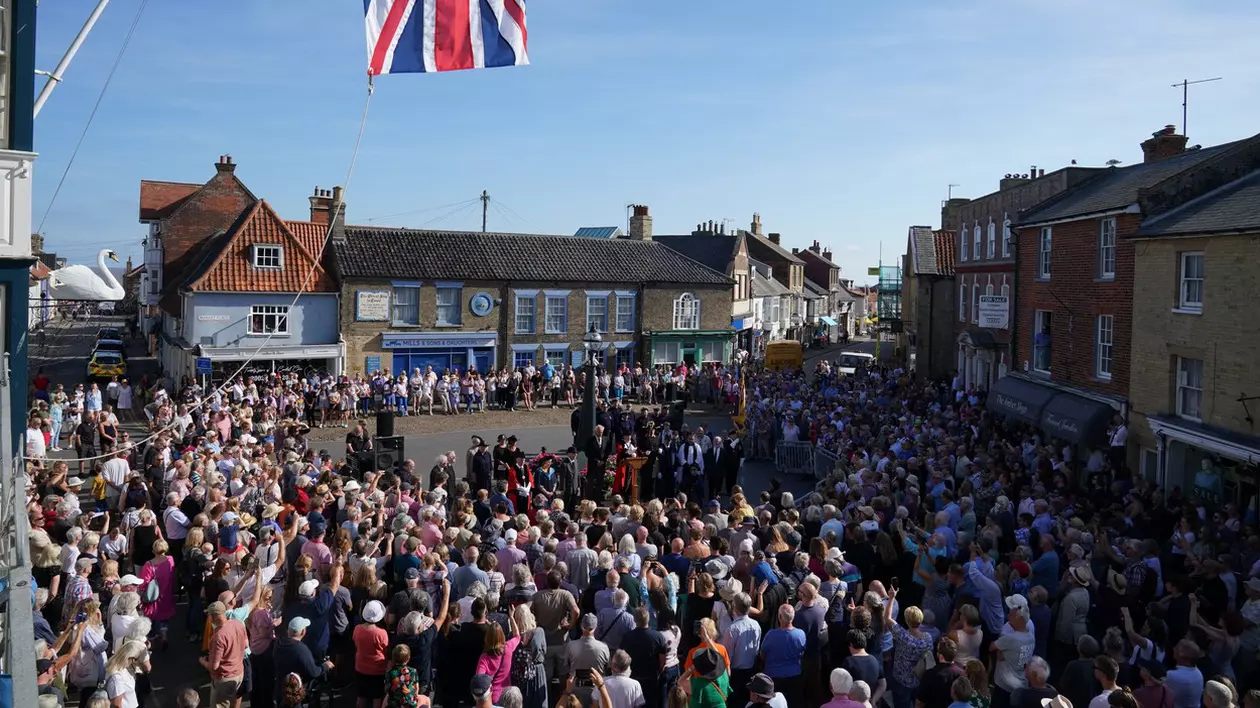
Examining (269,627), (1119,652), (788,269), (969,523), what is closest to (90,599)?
(269,627)

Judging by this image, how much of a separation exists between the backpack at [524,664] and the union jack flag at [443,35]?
21.2ft

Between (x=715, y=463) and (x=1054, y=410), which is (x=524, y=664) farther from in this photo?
(x=1054, y=410)

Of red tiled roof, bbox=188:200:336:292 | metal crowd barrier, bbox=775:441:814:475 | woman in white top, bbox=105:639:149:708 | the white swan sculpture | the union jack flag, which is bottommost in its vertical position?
metal crowd barrier, bbox=775:441:814:475

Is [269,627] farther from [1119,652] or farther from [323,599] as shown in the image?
[1119,652]

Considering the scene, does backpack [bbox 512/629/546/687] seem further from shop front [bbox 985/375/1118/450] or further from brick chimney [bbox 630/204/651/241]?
brick chimney [bbox 630/204/651/241]

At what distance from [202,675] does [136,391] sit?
23.1 m

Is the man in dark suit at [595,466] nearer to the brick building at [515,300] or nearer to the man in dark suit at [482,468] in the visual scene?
the man in dark suit at [482,468]

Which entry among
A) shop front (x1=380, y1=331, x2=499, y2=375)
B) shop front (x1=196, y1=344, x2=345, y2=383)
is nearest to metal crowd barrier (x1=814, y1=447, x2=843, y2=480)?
shop front (x1=380, y1=331, x2=499, y2=375)

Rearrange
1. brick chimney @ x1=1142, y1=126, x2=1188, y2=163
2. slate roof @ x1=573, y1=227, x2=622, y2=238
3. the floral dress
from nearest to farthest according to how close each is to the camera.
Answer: the floral dress → brick chimney @ x1=1142, y1=126, x2=1188, y2=163 → slate roof @ x1=573, y1=227, x2=622, y2=238

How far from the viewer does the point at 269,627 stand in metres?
8.73

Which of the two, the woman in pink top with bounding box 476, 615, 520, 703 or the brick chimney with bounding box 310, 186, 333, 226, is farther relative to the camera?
the brick chimney with bounding box 310, 186, 333, 226

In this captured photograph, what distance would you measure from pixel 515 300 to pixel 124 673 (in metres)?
30.1

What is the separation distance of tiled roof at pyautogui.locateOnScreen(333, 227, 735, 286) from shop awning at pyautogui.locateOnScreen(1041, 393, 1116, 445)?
20868mm

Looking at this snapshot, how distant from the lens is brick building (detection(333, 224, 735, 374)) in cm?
3388
